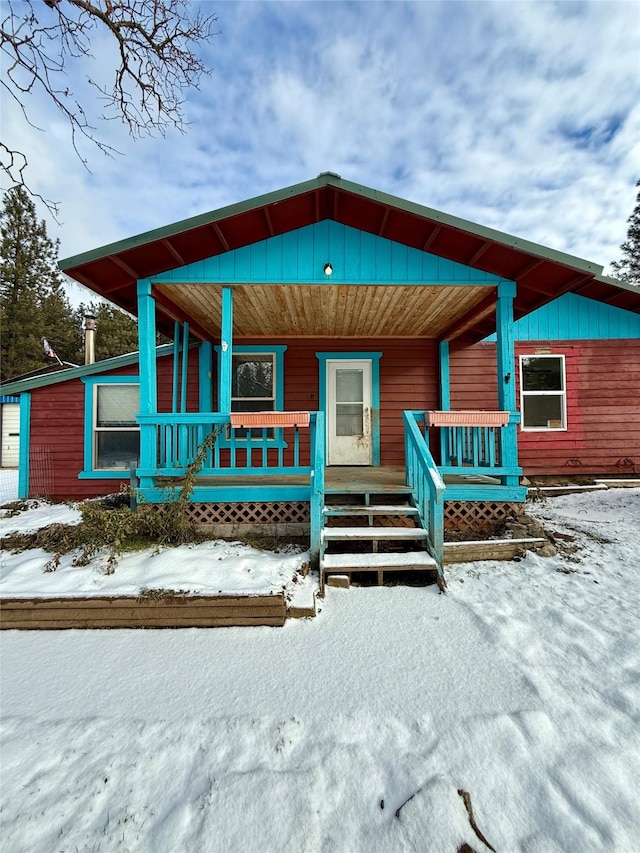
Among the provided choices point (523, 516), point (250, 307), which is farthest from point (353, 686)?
point (250, 307)

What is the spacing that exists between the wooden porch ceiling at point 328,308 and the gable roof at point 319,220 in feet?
1.23

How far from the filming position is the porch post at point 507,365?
14.8ft

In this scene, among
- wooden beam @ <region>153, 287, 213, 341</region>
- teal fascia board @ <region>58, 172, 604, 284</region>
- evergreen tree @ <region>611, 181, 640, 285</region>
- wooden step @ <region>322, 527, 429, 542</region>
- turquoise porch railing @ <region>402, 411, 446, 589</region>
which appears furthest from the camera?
evergreen tree @ <region>611, 181, 640, 285</region>

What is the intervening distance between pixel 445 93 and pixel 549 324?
5.71m

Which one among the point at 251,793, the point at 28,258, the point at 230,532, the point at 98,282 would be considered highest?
the point at 28,258

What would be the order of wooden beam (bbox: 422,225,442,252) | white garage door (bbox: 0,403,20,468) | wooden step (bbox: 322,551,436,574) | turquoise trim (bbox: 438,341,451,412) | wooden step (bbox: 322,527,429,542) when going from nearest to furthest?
wooden step (bbox: 322,551,436,574) < wooden step (bbox: 322,527,429,542) < wooden beam (bbox: 422,225,442,252) < turquoise trim (bbox: 438,341,451,412) < white garage door (bbox: 0,403,20,468)

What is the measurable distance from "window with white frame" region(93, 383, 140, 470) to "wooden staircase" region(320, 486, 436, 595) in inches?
176

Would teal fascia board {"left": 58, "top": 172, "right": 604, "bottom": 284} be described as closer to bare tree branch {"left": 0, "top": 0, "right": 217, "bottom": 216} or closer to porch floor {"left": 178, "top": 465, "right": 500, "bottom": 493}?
bare tree branch {"left": 0, "top": 0, "right": 217, "bottom": 216}

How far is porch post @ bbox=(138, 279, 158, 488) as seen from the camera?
440 centimetres

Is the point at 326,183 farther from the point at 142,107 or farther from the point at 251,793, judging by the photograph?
the point at 251,793

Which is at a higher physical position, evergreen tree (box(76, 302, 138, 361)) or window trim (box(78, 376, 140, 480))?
evergreen tree (box(76, 302, 138, 361))

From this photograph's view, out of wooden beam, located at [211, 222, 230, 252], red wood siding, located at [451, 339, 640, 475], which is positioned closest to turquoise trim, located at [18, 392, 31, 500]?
wooden beam, located at [211, 222, 230, 252]

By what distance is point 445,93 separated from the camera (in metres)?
8.50

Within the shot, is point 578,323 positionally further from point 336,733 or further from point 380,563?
point 336,733
